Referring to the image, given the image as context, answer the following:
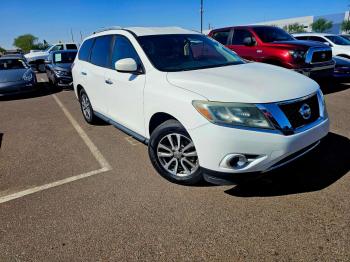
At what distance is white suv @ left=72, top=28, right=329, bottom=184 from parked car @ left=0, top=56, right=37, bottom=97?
258 inches

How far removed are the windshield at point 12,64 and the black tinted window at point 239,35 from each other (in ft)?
25.1

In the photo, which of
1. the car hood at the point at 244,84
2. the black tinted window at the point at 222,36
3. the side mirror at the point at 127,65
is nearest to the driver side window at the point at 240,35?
the black tinted window at the point at 222,36

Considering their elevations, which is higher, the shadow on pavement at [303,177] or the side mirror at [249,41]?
the side mirror at [249,41]

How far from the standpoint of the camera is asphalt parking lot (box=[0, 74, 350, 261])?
233 cm

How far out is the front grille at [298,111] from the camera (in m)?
2.65

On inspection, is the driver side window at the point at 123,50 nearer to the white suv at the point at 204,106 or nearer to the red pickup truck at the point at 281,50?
the white suv at the point at 204,106

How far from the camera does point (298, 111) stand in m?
2.75

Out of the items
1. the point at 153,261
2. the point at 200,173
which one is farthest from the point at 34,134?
the point at 153,261

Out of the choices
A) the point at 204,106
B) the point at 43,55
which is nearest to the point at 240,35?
the point at 204,106

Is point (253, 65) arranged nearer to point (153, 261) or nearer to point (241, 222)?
point (241, 222)

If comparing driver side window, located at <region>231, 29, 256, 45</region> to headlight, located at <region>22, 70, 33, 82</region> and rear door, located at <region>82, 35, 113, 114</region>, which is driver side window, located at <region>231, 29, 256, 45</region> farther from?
headlight, located at <region>22, 70, 33, 82</region>

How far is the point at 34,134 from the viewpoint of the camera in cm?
550

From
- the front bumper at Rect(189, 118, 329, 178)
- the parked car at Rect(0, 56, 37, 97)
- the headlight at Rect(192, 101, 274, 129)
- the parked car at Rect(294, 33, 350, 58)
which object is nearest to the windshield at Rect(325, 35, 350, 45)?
the parked car at Rect(294, 33, 350, 58)

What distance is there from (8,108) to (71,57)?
4.11 metres
